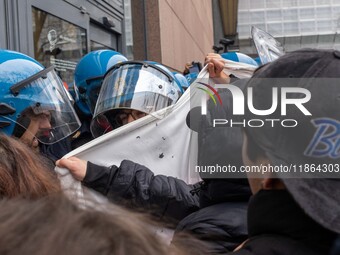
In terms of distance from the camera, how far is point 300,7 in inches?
840

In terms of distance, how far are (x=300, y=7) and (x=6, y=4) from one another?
19.6 metres

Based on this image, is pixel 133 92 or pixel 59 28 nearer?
pixel 133 92

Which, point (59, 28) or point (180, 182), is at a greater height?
point (59, 28)

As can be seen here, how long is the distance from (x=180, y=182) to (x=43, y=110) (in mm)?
846

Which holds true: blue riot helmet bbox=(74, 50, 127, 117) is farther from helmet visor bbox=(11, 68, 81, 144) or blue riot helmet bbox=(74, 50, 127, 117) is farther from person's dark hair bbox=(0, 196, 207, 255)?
person's dark hair bbox=(0, 196, 207, 255)

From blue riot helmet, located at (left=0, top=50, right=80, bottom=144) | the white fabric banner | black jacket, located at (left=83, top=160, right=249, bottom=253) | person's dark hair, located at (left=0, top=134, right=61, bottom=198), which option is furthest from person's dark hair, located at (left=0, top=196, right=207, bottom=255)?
blue riot helmet, located at (left=0, top=50, right=80, bottom=144)

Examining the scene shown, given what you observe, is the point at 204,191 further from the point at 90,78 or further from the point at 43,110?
the point at 90,78

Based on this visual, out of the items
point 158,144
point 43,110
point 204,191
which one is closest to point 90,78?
point 43,110

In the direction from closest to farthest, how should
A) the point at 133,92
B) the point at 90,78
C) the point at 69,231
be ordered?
1. the point at 69,231
2. the point at 133,92
3. the point at 90,78

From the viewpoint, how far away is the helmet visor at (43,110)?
8.13ft

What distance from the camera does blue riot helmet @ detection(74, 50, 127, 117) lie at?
3.22 metres

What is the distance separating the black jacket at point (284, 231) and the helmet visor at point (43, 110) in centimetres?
162

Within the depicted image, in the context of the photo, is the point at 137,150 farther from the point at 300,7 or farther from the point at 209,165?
the point at 300,7

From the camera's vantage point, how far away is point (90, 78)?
327 cm
